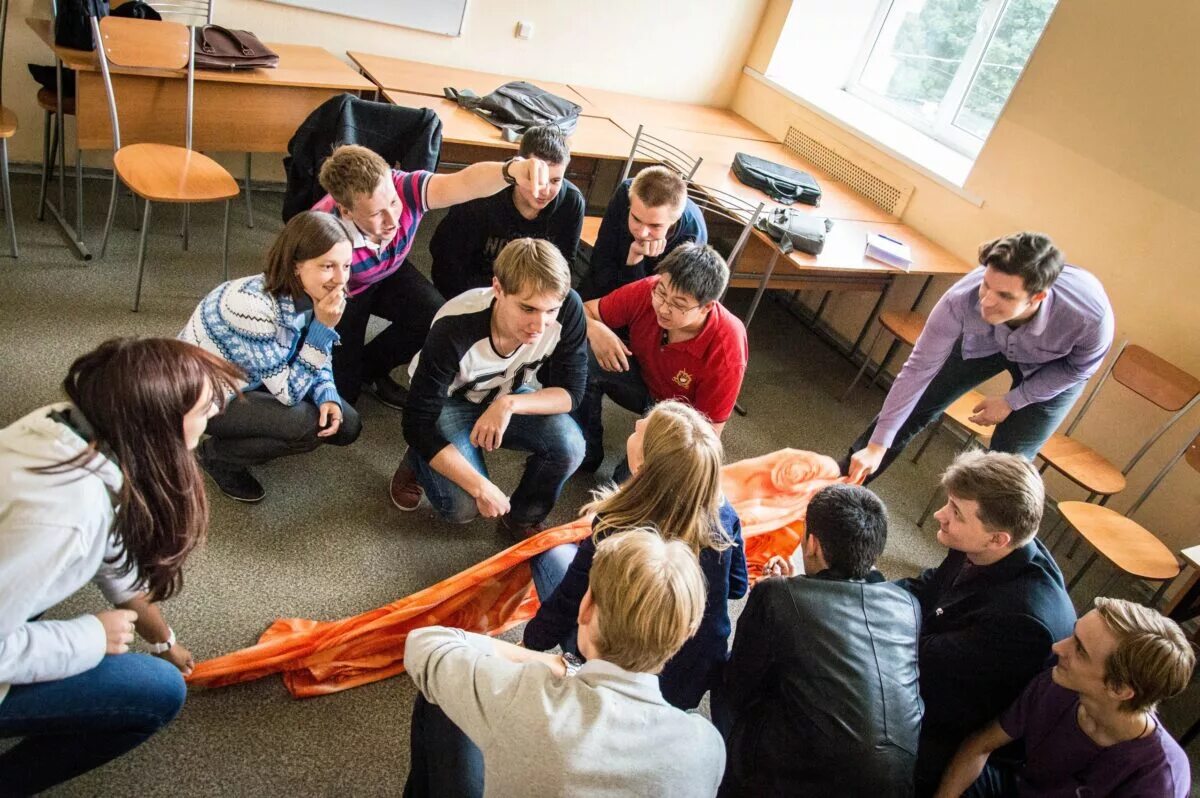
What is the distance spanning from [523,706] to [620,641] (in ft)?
0.55

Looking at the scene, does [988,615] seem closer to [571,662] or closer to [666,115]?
[571,662]

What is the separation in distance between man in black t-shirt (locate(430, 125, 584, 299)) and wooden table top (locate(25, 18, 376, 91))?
110 centimetres

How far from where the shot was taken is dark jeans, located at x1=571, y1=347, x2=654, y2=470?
2.77 metres

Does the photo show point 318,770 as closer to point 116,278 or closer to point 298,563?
point 298,563

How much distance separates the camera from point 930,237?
4.11 metres

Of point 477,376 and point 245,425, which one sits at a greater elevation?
point 477,376

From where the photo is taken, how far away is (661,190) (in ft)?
8.74

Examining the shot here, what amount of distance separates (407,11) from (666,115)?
156 centimetres

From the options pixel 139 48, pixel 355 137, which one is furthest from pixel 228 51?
pixel 355 137

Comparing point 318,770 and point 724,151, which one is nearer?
point 318,770

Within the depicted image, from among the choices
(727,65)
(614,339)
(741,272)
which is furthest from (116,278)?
(727,65)

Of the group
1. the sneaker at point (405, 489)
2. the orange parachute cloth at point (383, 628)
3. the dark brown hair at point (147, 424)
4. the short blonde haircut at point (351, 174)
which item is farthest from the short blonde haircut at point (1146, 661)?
the short blonde haircut at point (351, 174)

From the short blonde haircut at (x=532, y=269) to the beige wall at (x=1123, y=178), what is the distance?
8.54ft

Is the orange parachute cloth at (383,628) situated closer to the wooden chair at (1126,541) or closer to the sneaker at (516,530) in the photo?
the sneaker at (516,530)
